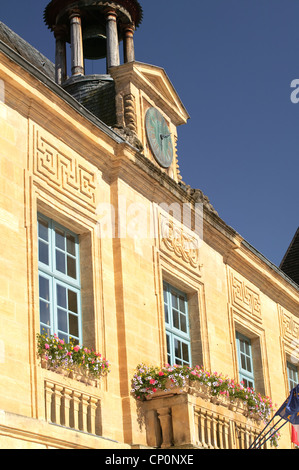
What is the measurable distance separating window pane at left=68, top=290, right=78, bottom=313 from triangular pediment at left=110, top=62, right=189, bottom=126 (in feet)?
14.0

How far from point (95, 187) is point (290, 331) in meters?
6.55

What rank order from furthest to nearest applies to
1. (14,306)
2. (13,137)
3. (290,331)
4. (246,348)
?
(290,331) < (246,348) < (13,137) < (14,306)

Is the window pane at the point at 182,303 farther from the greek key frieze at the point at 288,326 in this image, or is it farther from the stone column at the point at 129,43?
the stone column at the point at 129,43

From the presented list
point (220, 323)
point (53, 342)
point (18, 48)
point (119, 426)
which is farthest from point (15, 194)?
point (18, 48)

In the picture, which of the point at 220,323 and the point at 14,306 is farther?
the point at 220,323

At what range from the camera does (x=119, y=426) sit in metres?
11.5

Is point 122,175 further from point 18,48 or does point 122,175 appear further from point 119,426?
point 18,48

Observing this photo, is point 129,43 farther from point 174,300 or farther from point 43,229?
point 43,229

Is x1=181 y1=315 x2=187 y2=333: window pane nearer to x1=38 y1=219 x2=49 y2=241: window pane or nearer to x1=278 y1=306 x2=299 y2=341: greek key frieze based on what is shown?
x1=38 y1=219 x2=49 y2=241: window pane

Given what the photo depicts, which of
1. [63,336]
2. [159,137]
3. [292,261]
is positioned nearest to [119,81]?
[159,137]

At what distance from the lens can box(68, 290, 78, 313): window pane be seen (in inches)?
461

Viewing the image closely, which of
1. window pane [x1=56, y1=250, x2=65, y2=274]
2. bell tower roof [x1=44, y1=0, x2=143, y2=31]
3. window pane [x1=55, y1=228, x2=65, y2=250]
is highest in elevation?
bell tower roof [x1=44, y1=0, x2=143, y2=31]

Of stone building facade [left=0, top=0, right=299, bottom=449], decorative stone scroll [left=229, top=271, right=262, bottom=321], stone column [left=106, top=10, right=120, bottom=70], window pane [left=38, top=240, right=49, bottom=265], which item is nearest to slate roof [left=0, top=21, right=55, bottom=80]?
stone building facade [left=0, top=0, right=299, bottom=449]
